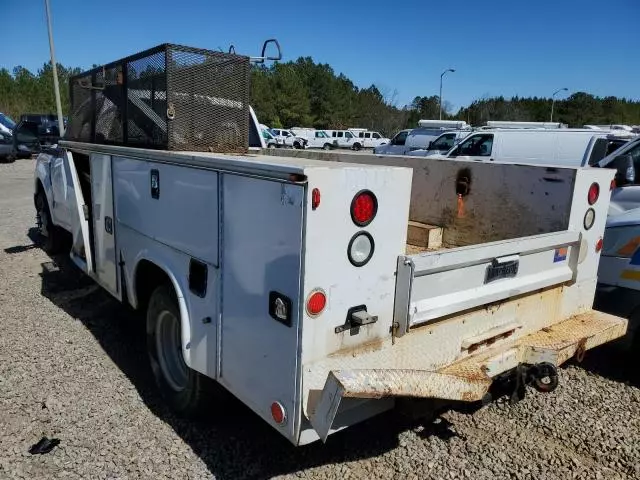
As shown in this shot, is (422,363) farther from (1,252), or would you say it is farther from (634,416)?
(1,252)

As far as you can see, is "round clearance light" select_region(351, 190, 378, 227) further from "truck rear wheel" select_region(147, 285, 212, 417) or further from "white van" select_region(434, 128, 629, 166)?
"white van" select_region(434, 128, 629, 166)

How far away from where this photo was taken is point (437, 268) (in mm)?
2486

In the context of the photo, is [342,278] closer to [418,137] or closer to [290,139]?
[418,137]

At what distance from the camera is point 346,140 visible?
49.1 metres

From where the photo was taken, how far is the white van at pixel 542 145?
10336mm

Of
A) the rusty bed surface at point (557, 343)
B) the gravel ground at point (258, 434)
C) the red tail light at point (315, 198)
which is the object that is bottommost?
the gravel ground at point (258, 434)

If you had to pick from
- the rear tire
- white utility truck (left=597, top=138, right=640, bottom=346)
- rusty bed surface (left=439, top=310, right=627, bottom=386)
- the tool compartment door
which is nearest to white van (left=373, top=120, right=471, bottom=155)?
the rear tire

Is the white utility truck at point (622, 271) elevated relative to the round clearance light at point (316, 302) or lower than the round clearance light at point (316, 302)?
lower

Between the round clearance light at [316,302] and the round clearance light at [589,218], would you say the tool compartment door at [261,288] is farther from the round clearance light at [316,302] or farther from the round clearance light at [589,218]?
the round clearance light at [589,218]

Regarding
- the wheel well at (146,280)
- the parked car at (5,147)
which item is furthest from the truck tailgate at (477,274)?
the parked car at (5,147)

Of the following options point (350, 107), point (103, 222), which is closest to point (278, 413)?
point (103, 222)

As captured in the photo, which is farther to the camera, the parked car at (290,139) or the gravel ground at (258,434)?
the parked car at (290,139)

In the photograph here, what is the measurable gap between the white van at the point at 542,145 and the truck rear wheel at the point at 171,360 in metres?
8.36

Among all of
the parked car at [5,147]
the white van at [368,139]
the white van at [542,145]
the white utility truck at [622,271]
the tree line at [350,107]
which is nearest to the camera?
the white utility truck at [622,271]
